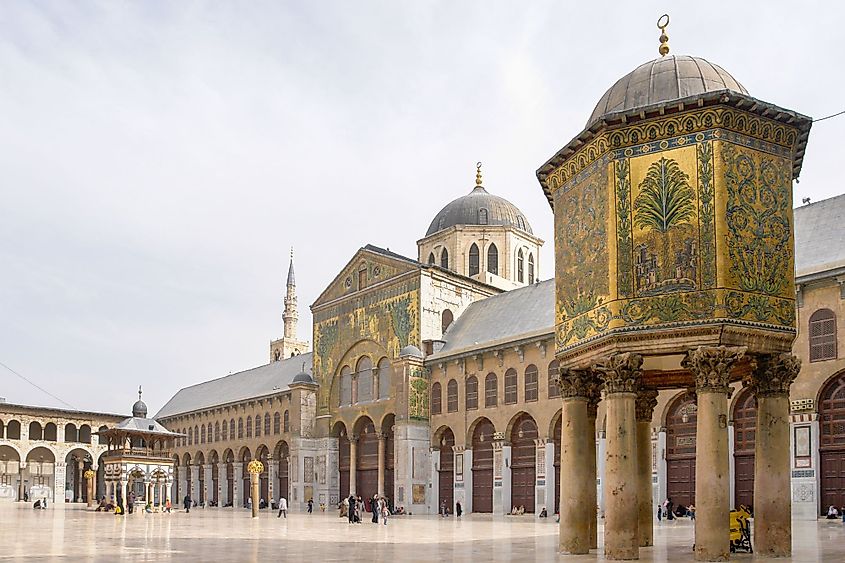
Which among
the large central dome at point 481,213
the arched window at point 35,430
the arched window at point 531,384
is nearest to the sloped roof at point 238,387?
the arched window at point 35,430

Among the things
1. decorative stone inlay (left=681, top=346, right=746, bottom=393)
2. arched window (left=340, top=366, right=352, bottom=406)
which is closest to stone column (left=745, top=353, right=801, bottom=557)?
decorative stone inlay (left=681, top=346, right=746, bottom=393)

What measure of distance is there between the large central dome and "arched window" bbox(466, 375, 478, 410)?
617 inches

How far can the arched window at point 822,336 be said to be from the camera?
3023 cm

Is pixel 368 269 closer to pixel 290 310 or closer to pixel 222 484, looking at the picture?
pixel 222 484

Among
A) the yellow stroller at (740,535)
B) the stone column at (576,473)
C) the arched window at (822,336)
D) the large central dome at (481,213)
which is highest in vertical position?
the large central dome at (481,213)

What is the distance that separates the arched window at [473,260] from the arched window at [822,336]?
29.3 m

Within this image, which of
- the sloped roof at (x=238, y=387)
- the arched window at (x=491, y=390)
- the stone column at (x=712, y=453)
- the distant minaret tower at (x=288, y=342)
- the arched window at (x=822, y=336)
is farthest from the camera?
the distant minaret tower at (x=288, y=342)

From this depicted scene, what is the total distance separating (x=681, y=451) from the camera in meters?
35.4

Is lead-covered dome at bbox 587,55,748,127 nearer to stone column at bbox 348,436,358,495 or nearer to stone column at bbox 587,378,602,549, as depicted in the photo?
stone column at bbox 587,378,602,549

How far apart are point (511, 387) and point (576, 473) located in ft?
85.9

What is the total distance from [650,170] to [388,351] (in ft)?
117

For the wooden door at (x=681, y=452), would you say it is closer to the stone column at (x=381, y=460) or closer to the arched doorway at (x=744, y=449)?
the arched doorway at (x=744, y=449)

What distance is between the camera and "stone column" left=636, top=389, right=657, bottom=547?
18656 millimetres

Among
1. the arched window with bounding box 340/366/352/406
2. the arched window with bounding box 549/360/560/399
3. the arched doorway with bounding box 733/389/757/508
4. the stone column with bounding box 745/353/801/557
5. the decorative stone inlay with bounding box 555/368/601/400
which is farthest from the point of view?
the arched window with bounding box 340/366/352/406
